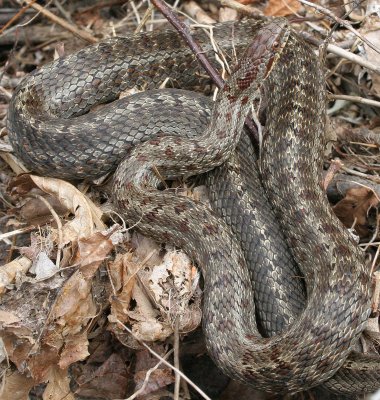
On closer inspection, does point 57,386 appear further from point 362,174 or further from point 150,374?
point 362,174

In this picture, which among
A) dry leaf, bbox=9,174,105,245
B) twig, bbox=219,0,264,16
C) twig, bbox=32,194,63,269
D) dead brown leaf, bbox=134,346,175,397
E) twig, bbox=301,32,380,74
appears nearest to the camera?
twig, bbox=32,194,63,269

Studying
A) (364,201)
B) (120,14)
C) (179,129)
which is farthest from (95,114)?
(364,201)

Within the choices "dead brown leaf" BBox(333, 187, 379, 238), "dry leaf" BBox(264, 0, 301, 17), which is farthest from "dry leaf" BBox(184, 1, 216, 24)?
"dead brown leaf" BBox(333, 187, 379, 238)

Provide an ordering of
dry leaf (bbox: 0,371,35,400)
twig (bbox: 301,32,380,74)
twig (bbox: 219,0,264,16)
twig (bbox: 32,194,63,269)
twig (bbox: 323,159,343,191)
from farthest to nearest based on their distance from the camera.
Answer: twig (bbox: 219,0,264,16) < twig (bbox: 301,32,380,74) < twig (bbox: 323,159,343,191) < twig (bbox: 32,194,63,269) < dry leaf (bbox: 0,371,35,400)

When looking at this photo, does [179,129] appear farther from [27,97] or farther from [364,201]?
[364,201]

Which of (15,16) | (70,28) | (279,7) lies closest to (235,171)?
(279,7)

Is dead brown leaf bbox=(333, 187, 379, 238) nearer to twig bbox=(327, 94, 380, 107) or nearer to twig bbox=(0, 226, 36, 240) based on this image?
twig bbox=(327, 94, 380, 107)

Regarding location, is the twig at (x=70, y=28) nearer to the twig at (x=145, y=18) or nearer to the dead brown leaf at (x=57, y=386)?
the twig at (x=145, y=18)
